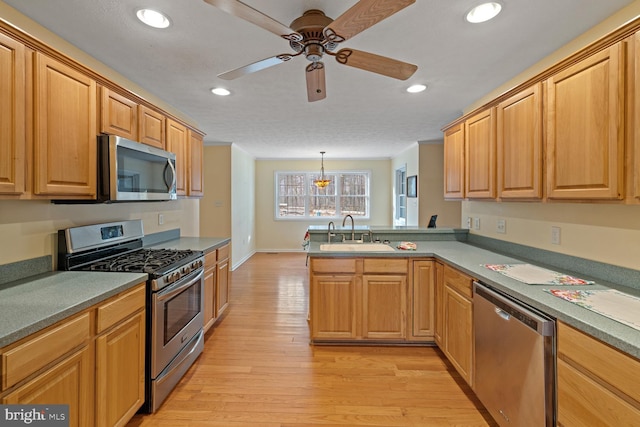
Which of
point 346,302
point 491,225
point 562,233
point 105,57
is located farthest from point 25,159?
point 491,225

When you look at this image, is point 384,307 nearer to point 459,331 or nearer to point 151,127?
point 459,331

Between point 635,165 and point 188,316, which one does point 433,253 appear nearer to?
point 635,165

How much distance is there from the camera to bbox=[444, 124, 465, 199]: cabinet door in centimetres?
280

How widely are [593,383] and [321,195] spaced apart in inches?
266

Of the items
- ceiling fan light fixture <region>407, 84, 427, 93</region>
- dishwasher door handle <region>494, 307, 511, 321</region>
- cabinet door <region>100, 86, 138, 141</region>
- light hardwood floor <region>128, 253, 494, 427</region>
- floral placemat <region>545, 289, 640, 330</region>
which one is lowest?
light hardwood floor <region>128, 253, 494, 427</region>

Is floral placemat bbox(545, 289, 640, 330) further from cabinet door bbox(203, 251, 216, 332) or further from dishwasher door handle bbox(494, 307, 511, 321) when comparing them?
cabinet door bbox(203, 251, 216, 332)

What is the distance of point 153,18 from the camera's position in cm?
173

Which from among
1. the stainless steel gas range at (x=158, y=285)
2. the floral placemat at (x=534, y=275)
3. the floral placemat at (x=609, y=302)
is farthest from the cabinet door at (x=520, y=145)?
the stainless steel gas range at (x=158, y=285)

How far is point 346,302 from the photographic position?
2.68 meters

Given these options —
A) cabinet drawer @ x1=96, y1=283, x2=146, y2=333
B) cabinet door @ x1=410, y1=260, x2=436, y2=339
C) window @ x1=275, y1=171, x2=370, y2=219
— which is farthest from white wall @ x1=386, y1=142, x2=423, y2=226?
cabinet drawer @ x1=96, y1=283, x2=146, y2=333

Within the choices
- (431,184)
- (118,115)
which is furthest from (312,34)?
(431,184)

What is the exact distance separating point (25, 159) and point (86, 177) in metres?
0.36

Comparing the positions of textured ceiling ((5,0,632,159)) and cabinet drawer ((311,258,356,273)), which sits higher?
textured ceiling ((5,0,632,159))

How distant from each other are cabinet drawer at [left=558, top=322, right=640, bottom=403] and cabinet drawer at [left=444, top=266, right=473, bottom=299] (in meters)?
0.74
